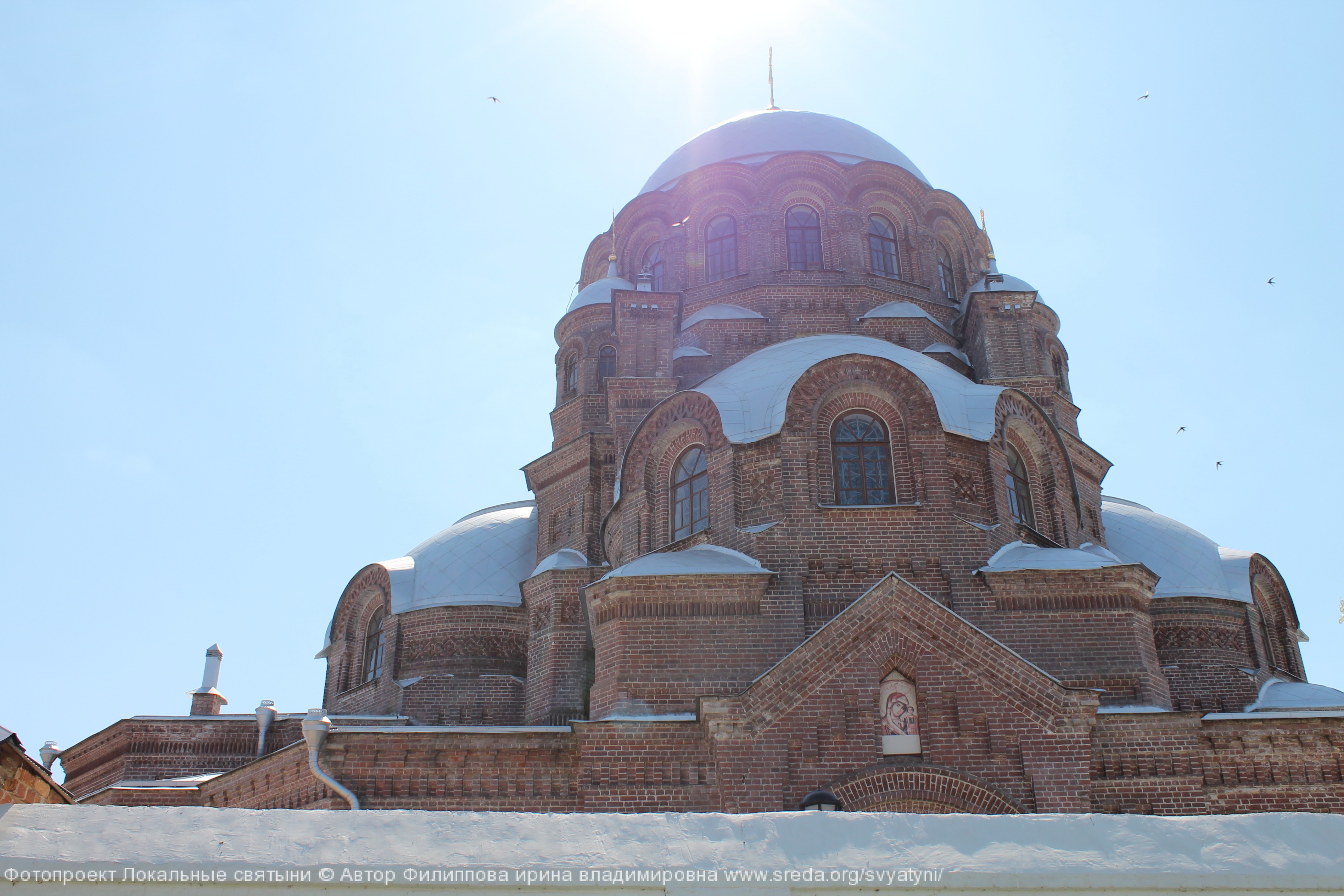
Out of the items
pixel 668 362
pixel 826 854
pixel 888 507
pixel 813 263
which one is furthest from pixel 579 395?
pixel 826 854

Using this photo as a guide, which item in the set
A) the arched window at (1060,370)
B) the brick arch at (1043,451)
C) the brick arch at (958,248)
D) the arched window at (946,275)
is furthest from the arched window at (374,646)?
the arched window at (1060,370)

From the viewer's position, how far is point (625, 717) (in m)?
11.8

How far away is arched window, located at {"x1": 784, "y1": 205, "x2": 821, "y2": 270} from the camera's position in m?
20.6

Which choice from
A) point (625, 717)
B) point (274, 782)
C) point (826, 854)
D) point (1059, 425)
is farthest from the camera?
point (1059, 425)

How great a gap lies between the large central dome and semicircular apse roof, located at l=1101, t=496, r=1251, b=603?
7852mm

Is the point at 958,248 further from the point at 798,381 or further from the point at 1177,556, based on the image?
the point at 798,381

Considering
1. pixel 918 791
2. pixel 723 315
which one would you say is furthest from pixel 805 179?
pixel 918 791

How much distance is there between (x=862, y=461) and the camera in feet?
46.3

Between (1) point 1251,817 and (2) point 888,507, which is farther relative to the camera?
(2) point 888,507

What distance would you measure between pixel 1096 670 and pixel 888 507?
295cm

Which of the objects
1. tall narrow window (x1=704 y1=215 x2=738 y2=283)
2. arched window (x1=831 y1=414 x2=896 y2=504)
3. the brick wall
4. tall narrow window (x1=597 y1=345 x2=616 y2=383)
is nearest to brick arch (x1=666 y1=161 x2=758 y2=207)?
tall narrow window (x1=704 y1=215 x2=738 y2=283)

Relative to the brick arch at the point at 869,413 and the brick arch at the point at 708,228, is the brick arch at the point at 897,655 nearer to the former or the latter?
the brick arch at the point at 869,413

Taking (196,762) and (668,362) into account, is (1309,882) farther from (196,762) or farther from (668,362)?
(196,762)

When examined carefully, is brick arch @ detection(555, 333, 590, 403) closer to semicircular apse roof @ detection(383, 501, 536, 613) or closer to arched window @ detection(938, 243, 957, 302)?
semicircular apse roof @ detection(383, 501, 536, 613)
